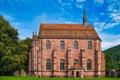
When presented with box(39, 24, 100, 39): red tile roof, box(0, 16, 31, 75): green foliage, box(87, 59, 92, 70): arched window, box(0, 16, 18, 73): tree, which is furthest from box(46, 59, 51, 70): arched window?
box(0, 16, 18, 73): tree

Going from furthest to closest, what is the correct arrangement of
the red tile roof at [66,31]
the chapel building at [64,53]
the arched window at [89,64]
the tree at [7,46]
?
1. the arched window at [89,64]
2. the red tile roof at [66,31]
3. the chapel building at [64,53]
4. the tree at [7,46]

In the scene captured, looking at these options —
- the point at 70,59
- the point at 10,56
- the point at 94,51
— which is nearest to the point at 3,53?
the point at 10,56

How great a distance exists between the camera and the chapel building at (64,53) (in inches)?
2923

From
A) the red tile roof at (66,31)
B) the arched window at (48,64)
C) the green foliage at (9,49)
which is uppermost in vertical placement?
the red tile roof at (66,31)

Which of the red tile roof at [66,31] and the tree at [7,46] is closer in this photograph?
the tree at [7,46]

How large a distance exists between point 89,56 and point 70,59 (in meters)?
5.03

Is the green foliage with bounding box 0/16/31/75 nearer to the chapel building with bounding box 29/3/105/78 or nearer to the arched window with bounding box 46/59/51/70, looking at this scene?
the chapel building with bounding box 29/3/105/78

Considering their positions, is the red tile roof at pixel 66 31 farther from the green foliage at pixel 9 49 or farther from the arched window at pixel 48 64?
the green foliage at pixel 9 49

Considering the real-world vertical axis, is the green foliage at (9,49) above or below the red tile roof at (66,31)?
below

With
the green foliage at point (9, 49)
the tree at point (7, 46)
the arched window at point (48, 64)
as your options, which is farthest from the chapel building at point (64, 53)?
the tree at point (7, 46)

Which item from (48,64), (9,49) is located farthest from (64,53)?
(9,49)

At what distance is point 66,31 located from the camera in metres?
76.6

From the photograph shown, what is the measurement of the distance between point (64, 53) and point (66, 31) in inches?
224

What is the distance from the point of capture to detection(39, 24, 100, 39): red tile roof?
247 ft
